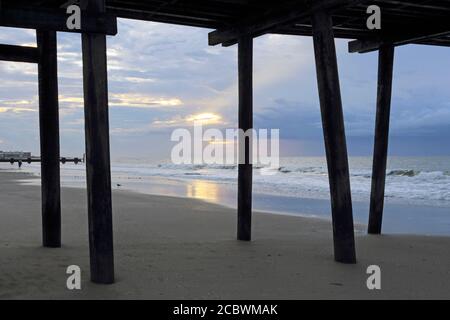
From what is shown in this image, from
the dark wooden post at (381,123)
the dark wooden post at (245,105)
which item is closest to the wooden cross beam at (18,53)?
the dark wooden post at (245,105)

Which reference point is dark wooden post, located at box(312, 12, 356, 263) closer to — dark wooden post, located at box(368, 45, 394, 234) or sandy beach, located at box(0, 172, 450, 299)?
sandy beach, located at box(0, 172, 450, 299)

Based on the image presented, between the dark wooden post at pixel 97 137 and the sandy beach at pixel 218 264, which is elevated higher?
the dark wooden post at pixel 97 137

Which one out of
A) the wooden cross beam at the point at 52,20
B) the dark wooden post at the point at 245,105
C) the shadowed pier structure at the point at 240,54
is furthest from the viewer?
the dark wooden post at the point at 245,105

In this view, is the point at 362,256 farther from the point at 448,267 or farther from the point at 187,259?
the point at 187,259

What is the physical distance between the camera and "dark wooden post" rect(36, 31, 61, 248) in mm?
7527

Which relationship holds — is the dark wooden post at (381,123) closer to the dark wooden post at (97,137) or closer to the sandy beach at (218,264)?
the sandy beach at (218,264)

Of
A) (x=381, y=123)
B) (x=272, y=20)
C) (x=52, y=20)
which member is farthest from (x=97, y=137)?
(x=381, y=123)

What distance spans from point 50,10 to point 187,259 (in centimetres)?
381

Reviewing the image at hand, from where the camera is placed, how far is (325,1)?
671 centimetres

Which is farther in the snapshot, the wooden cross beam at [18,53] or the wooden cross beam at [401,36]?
the wooden cross beam at [401,36]

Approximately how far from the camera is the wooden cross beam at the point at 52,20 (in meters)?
5.18

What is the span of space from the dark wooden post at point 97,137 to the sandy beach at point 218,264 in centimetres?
61

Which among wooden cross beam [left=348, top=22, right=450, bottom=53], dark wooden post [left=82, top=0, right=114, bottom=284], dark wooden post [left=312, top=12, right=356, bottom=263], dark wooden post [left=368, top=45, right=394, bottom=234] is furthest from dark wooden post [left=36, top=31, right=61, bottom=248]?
dark wooden post [left=368, top=45, right=394, bottom=234]
